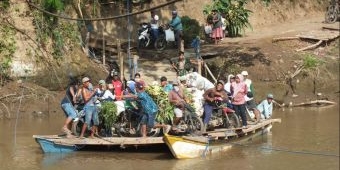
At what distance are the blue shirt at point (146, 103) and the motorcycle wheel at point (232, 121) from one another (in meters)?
2.58

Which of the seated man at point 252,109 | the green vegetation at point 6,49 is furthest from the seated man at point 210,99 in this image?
the green vegetation at point 6,49

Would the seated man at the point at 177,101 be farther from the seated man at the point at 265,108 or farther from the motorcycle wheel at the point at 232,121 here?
the seated man at the point at 265,108

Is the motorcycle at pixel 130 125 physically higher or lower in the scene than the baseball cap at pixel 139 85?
lower

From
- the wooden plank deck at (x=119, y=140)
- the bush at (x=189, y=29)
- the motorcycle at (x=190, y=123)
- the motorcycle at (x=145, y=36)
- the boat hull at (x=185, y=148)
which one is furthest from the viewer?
the bush at (x=189, y=29)

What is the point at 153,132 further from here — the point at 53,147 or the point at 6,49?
the point at 6,49

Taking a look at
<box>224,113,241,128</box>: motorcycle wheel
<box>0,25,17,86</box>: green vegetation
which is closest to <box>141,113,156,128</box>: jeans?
<box>224,113,241,128</box>: motorcycle wheel

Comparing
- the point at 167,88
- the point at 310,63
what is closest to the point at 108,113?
the point at 167,88

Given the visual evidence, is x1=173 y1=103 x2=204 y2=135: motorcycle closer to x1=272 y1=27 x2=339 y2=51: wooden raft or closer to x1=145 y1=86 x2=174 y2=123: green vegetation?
x1=145 y1=86 x2=174 y2=123: green vegetation

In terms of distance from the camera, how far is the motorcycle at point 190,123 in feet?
47.8

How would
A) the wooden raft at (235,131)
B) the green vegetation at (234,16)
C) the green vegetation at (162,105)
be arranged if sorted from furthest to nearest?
the green vegetation at (234,16) → the wooden raft at (235,131) → the green vegetation at (162,105)

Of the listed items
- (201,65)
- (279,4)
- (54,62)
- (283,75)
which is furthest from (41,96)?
(279,4)

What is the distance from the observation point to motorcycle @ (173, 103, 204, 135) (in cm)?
1458

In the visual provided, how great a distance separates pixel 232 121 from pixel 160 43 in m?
8.96

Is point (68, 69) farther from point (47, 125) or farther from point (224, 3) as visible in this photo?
point (224, 3)
